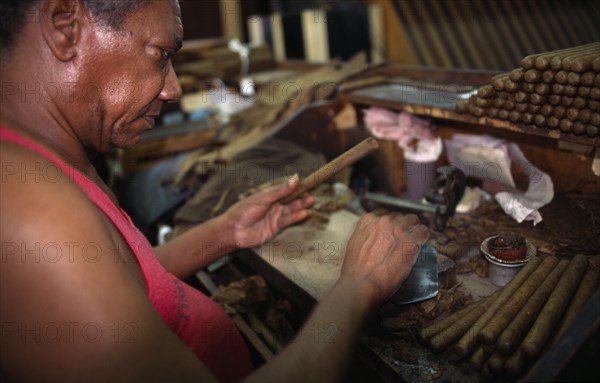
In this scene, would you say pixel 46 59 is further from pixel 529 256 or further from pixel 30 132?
pixel 529 256

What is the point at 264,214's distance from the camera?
2.24m

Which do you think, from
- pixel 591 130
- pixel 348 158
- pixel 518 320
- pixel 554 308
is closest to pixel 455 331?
pixel 518 320

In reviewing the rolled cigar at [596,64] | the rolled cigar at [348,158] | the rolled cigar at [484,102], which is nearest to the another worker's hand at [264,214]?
the rolled cigar at [348,158]

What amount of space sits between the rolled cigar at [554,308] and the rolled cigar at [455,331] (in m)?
0.19

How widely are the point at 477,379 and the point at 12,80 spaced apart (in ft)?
4.80

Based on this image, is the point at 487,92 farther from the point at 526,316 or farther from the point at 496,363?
the point at 496,363

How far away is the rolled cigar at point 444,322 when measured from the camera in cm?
148

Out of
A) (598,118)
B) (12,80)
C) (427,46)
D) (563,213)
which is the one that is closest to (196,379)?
(12,80)

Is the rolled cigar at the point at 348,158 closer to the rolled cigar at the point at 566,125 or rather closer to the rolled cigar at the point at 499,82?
the rolled cigar at the point at 499,82

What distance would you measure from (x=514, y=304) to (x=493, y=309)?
0.07 m

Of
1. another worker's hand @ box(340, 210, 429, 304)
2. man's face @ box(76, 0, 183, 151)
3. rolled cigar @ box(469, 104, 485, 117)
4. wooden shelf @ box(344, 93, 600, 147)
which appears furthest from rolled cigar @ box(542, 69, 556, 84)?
man's face @ box(76, 0, 183, 151)

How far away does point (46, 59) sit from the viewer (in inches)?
45.8

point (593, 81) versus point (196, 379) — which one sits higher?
point (593, 81)

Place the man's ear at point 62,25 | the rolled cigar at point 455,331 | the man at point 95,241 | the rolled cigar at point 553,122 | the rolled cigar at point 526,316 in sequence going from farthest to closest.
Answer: the rolled cigar at point 553,122
the rolled cigar at point 455,331
the rolled cigar at point 526,316
the man's ear at point 62,25
the man at point 95,241
